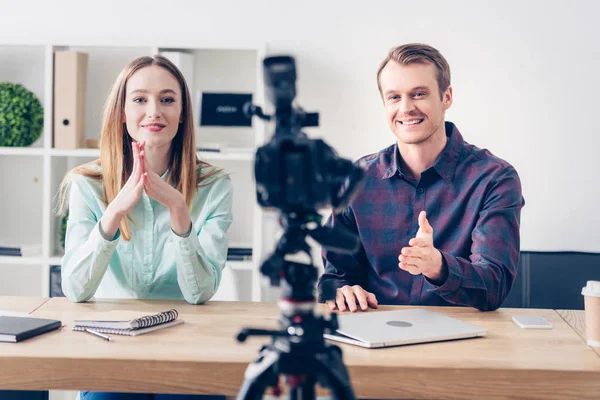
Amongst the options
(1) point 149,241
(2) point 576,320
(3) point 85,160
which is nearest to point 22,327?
(1) point 149,241

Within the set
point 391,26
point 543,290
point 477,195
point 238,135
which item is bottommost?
point 543,290

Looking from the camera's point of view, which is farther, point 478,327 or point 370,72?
point 370,72

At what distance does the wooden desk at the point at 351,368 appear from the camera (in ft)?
4.25

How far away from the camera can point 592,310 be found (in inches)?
57.7

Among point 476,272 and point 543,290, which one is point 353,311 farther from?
point 543,290

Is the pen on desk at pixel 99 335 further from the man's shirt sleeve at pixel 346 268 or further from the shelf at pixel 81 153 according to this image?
the shelf at pixel 81 153

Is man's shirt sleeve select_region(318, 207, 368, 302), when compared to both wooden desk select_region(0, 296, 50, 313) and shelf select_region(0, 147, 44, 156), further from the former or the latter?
shelf select_region(0, 147, 44, 156)

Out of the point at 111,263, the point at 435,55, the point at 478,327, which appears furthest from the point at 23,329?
the point at 435,55

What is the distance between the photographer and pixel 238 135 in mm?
3336

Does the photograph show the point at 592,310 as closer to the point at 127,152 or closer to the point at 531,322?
the point at 531,322

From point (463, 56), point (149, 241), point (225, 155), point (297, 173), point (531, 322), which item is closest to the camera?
point (297, 173)

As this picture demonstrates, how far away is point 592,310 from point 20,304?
4.36 feet

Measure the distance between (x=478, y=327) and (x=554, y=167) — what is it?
1.84 metres

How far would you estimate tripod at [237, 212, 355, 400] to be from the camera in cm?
91
